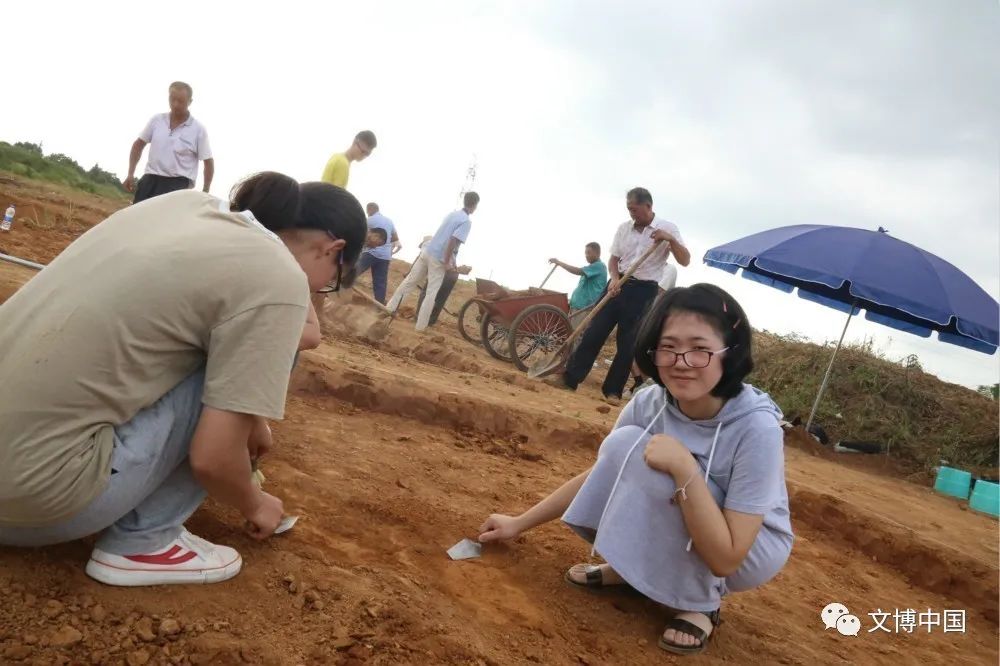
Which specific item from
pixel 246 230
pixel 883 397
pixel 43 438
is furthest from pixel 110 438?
pixel 883 397

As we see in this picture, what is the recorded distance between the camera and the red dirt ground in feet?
4.60

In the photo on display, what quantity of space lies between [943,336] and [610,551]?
6507 millimetres

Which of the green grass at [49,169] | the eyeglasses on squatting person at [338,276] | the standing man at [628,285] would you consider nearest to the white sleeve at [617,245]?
the standing man at [628,285]

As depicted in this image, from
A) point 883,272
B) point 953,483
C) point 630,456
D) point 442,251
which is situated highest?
point 883,272

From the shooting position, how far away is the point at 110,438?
1.33m

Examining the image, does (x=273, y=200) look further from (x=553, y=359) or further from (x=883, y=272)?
(x=883, y=272)

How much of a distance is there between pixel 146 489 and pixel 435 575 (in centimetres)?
83

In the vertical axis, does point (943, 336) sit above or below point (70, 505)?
above

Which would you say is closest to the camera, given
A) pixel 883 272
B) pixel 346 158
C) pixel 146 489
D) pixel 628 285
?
pixel 146 489

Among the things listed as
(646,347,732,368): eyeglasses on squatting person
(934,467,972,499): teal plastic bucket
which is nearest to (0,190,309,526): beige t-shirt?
(646,347,732,368): eyeglasses on squatting person

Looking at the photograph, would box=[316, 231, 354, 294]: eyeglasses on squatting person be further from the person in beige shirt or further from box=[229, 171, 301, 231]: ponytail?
the person in beige shirt

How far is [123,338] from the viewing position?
126 cm

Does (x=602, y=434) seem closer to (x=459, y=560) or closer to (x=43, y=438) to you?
(x=459, y=560)

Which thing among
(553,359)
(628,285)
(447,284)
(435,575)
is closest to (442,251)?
(447,284)
